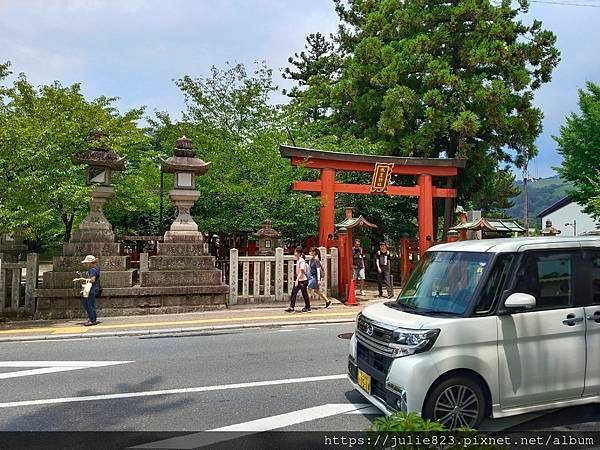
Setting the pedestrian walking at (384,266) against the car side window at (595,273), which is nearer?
the car side window at (595,273)

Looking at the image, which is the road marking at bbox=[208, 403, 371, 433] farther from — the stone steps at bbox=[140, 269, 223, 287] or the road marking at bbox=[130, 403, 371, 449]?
the stone steps at bbox=[140, 269, 223, 287]

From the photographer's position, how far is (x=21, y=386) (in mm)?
6172

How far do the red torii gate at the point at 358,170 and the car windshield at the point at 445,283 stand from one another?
36.3 feet

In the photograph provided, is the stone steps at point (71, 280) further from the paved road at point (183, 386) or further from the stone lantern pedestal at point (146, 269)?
the paved road at point (183, 386)

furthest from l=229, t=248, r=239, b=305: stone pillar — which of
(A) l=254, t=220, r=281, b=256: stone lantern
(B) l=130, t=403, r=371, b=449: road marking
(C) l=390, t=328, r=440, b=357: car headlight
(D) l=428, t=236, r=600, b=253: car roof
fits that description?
(C) l=390, t=328, r=440, b=357: car headlight

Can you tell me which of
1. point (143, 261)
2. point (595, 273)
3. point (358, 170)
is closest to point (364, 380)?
point (595, 273)

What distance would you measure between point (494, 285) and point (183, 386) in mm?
4172

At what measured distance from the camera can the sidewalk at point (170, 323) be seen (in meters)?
10.0

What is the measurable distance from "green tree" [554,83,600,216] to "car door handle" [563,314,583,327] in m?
22.6

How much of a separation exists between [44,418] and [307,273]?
337 inches

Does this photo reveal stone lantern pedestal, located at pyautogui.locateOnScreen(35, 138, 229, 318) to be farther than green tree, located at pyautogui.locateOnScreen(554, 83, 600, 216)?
No

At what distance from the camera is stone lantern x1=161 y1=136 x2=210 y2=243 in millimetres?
13430

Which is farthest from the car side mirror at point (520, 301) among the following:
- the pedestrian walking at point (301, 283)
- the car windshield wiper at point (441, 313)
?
the pedestrian walking at point (301, 283)

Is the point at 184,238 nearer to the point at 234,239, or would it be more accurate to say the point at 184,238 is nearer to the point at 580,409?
the point at 234,239
